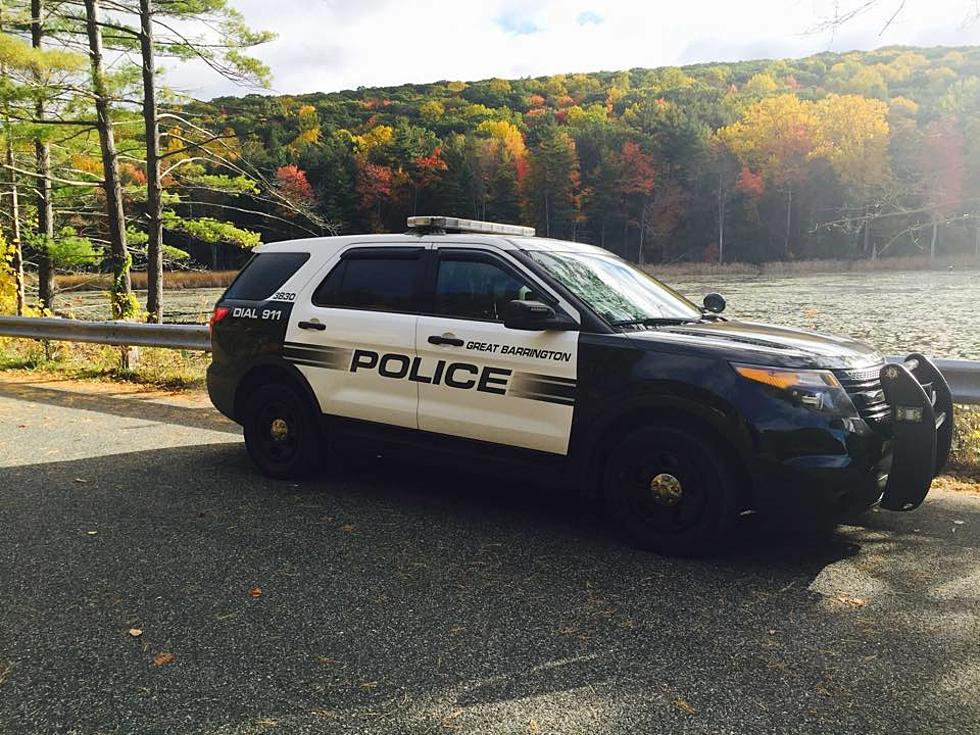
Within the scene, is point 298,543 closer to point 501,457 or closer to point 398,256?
point 501,457

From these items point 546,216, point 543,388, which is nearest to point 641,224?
point 546,216

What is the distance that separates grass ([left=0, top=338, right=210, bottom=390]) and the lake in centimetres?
649

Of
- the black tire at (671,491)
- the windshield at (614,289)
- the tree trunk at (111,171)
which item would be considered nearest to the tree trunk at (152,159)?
the tree trunk at (111,171)

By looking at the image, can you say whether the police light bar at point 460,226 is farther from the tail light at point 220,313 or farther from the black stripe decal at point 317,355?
the tail light at point 220,313

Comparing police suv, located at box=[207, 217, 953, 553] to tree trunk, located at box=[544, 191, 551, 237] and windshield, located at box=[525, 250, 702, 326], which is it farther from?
tree trunk, located at box=[544, 191, 551, 237]

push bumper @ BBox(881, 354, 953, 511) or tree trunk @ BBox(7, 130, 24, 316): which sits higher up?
tree trunk @ BBox(7, 130, 24, 316)

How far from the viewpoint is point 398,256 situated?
17.3 feet

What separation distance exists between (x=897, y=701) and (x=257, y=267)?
200 inches

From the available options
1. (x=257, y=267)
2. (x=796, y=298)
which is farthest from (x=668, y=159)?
(x=257, y=267)

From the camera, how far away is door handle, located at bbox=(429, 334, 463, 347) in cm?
475

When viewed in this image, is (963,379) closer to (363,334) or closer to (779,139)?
(363,334)

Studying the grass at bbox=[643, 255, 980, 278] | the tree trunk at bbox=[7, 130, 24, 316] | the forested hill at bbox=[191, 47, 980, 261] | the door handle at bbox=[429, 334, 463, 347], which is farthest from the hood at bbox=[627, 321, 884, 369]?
the forested hill at bbox=[191, 47, 980, 261]

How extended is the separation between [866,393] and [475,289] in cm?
235

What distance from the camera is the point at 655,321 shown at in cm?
462
